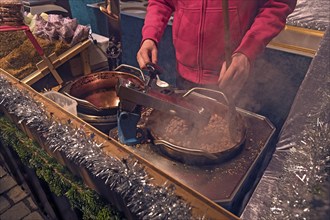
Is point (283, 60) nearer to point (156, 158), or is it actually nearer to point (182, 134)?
point (182, 134)

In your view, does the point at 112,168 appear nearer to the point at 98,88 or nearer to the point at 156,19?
the point at 98,88

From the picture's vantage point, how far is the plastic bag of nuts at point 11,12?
91.4 inches

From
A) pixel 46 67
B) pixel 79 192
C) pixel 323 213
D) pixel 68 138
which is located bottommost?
pixel 79 192

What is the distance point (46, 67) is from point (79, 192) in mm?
1505

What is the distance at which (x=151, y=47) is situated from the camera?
6.42ft

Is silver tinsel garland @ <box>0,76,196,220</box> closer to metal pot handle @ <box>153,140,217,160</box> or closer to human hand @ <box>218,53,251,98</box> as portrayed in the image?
metal pot handle @ <box>153,140,217,160</box>

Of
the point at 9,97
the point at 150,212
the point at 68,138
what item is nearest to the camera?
the point at 150,212

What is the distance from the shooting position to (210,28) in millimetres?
1910

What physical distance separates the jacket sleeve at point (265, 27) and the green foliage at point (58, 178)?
1288mm

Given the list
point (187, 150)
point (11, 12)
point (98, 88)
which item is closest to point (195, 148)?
point (187, 150)

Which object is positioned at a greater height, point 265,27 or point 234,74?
point 265,27

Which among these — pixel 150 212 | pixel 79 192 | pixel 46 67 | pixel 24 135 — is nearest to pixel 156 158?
pixel 150 212

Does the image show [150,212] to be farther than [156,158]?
No

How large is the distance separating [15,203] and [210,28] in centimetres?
321
